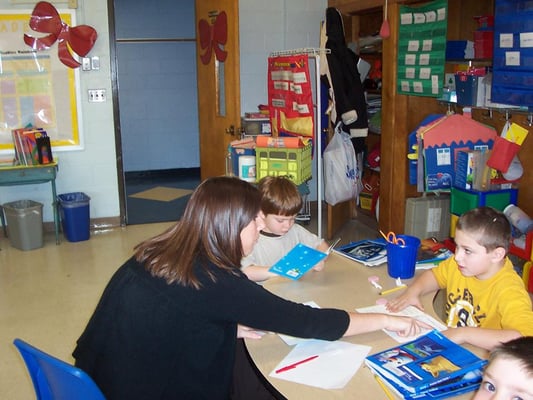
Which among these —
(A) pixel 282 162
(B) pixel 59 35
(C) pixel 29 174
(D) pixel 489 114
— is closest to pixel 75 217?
(C) pixel 29 174

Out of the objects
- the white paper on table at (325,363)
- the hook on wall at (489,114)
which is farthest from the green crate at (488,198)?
the white paper on table at (325,363)

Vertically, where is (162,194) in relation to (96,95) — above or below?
below

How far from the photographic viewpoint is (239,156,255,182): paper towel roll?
160 inches

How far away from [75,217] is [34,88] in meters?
1.18

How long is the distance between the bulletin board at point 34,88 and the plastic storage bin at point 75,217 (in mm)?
529

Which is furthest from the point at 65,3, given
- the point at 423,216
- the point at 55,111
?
the point at 423,216

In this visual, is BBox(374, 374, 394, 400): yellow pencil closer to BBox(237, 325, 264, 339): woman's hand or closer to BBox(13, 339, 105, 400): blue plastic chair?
BBox(237, 325, 264, 339): woman's hand

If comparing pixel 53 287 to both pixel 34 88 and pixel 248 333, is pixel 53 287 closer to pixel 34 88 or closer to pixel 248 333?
pixel 34 88

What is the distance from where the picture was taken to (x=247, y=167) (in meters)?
4.08

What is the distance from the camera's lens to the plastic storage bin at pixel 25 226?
191 inches

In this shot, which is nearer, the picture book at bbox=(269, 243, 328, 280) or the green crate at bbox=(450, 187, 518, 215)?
the picture book at bbox=(269, 243, 328, 280)

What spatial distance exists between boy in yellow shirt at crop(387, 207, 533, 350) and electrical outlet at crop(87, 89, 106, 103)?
13.1ft

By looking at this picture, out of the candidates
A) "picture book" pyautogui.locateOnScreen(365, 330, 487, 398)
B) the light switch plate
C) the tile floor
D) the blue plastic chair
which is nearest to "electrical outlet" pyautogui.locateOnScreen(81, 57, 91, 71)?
the light switch plate

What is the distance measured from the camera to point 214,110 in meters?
5.21
